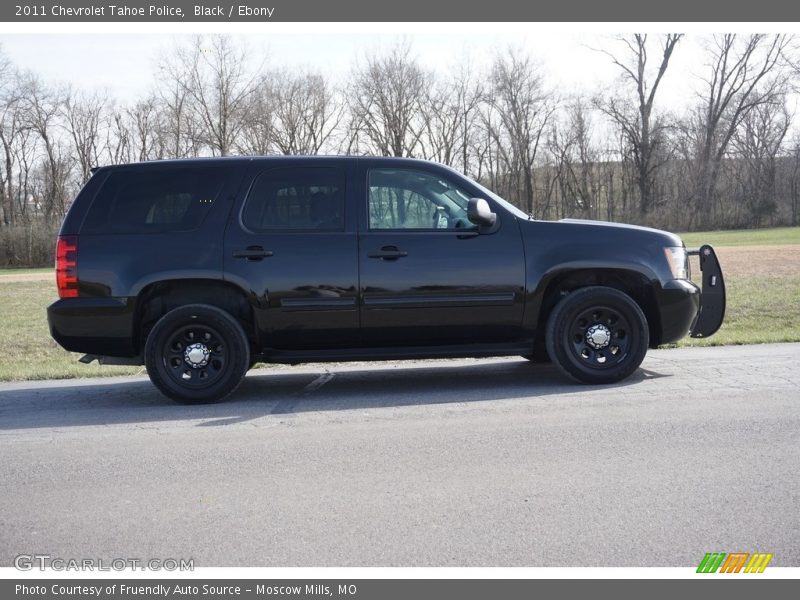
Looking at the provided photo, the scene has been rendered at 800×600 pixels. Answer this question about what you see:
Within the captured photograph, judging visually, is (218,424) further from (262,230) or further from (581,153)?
(581,153)

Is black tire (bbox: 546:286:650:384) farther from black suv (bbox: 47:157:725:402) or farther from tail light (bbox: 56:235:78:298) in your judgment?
tail light (bbox: 56:235:78:298)

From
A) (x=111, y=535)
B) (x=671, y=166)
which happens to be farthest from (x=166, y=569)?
(x=671, y=166)

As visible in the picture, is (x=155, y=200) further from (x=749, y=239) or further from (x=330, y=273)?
(x=749, y=239)

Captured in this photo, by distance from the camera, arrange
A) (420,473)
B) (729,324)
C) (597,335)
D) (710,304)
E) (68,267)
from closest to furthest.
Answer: (420,473), (68,267), (597,335), (710,304), (729,324)

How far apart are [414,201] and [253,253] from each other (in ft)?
4.90

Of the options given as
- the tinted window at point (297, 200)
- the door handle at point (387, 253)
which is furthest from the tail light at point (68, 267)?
the door handle at point (387, 253)

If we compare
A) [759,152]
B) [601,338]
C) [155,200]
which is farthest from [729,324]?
[759,152]

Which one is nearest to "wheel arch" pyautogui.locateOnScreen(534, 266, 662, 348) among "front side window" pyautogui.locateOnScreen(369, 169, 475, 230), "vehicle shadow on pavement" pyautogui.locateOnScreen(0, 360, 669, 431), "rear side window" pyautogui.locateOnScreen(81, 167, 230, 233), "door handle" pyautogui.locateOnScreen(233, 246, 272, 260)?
"vehicle shadow on pavement" pyautogui.locateOnScreen(0, 360, 669, 431)

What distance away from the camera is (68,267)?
7105 mm

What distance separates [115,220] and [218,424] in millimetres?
2133

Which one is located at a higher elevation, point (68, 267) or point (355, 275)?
point (68, 267)

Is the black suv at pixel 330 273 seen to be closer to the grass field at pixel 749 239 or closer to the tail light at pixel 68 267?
the tail light at pixel 68 267

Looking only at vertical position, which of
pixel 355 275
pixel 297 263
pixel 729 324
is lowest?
pixel 729 324

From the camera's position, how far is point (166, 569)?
12.1ft
